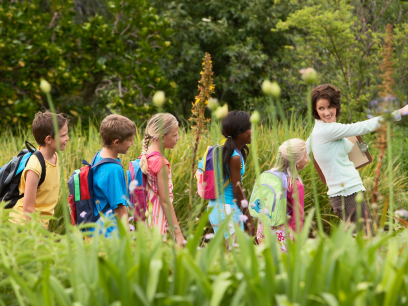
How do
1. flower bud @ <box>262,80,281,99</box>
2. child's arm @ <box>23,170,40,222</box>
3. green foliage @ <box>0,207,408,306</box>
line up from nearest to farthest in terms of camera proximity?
1. green foliage @ <box>0,207,408,306</box>
2. flower bud @ <box>262,80,281,99</box>
3. child's arm @ <box>23,170,40,222</box>

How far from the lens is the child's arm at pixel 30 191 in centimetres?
290

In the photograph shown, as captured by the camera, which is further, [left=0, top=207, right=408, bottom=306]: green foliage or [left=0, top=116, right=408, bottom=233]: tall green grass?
[left=0, top=116, right=408, bottom=233]: tall green grass

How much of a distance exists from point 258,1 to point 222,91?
93.9 inches

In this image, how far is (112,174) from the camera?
3.02 meters

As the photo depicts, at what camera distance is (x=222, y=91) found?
455 inches

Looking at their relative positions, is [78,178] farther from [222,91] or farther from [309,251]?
[222,91]

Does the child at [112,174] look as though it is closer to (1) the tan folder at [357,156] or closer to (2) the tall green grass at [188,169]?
(2) the tall green grass at [188,169]

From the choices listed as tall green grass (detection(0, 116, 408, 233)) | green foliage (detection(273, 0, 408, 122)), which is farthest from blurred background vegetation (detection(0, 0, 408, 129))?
tall green grass (detection(0, 116, 408, 233))

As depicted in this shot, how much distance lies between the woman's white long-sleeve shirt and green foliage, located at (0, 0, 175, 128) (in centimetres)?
493

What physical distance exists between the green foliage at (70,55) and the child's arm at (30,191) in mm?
5308

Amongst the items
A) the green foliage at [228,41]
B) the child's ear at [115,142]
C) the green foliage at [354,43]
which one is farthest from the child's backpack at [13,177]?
the green foliage at [228,41]

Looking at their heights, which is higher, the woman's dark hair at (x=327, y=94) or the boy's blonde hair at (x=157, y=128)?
the woman's dark hair at (x=327, y=94)

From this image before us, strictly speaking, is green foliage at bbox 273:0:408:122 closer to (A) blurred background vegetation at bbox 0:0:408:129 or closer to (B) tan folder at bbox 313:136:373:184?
(A) blurred background vegetation at bbox 0:0:408:129

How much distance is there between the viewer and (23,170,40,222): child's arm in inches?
114
